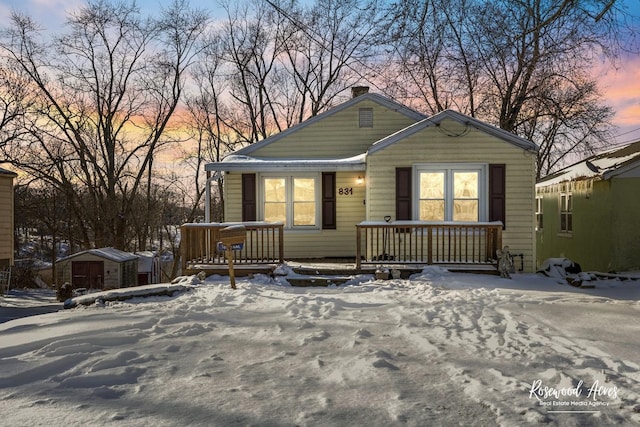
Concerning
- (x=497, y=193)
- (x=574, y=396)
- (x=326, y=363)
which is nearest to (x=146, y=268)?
(x=497, y=193)

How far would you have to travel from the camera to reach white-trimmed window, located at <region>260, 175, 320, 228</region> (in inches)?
476

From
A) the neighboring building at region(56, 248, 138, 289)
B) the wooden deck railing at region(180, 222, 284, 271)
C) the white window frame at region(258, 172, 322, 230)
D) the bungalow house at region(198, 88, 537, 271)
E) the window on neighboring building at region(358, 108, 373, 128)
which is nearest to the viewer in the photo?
the wooden deck railing at region(180, 222, 284, 271)

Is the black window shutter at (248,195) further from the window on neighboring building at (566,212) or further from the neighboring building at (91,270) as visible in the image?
the window on neighboring building at (566,212)

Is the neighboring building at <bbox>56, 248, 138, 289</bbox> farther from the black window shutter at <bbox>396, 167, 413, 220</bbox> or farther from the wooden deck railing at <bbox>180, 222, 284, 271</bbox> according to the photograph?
the black window shutter at <bbox>396, 167, 413, 220</bbox>

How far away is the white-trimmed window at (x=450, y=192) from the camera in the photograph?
34.9ft

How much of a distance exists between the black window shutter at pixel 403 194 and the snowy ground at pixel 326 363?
3.58m

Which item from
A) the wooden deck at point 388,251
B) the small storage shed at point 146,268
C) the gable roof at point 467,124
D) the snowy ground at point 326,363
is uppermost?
the gable roof at point 467,124

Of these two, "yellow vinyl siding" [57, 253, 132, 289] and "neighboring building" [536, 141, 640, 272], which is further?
"yellow vinyl siding" [57, 253, 132, 289]

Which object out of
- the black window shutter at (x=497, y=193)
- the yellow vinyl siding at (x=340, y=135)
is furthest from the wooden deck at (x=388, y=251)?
the yellow vinyl siding at (x=340, y=135)

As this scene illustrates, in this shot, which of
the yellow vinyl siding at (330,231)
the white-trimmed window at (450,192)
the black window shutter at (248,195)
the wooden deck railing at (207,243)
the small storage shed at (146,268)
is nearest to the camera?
the wooden deck railing at (207,243)

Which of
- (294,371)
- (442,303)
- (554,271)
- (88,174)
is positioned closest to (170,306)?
(294,371)

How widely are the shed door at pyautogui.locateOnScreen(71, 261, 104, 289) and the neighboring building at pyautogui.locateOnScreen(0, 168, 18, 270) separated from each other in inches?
117

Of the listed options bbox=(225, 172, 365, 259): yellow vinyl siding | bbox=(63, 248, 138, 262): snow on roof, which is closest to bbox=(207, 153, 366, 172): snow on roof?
bbox=(225, 172, 365, 259): yellow vinyl siding

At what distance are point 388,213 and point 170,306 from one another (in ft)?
18.8
